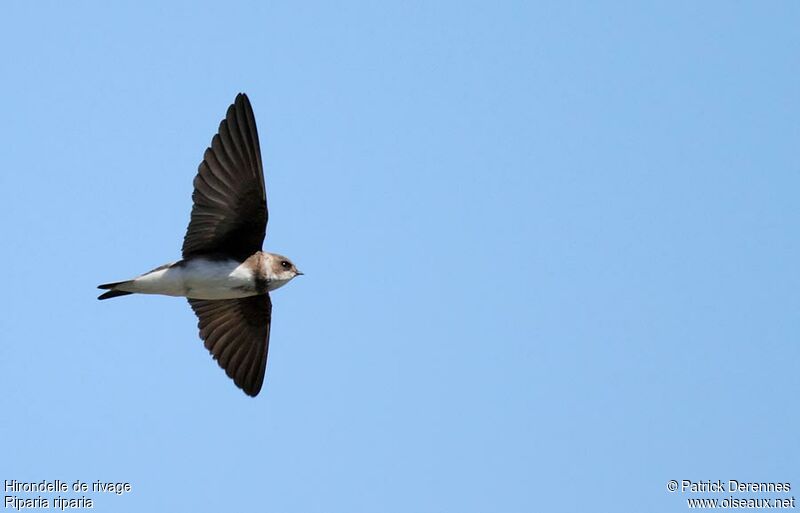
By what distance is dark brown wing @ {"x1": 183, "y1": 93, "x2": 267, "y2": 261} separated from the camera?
8.27 m

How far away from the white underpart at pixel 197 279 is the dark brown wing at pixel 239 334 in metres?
0.83

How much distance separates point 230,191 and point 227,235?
0.31 metres

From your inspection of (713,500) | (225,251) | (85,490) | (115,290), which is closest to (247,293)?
(225,251)

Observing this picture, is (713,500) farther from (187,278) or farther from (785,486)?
(187,278)

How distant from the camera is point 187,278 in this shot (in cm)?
839

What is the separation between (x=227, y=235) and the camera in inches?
333

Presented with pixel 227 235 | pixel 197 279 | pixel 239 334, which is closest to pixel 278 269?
pixel 227 235

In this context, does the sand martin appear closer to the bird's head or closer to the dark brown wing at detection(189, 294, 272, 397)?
the bird's head

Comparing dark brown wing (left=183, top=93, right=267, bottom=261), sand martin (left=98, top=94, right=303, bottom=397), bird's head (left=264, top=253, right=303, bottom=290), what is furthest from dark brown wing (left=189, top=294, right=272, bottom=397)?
dark brown wing (left=183, top=93, right=267, bottom=261)

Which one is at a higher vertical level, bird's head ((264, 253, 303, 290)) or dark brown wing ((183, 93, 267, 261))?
dark brown wing ((183, 93, 267, 261))

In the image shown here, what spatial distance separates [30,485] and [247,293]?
1897 millimetres

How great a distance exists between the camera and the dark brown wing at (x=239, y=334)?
9.33m

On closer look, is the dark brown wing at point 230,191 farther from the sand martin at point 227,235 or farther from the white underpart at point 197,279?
the white underpart at point 197,279

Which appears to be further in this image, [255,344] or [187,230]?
[255,344]
